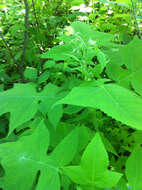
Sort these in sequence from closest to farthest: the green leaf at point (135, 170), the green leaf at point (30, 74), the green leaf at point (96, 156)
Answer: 1. the green leaf at point (96, 156)
2. the green leaf at point (135, 170)
3. the green leaf at point (30, 74)

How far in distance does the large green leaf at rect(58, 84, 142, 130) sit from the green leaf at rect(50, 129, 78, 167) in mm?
184

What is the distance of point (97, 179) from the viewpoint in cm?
65

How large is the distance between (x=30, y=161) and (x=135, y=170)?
43 cm

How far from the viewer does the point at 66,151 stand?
82 cm

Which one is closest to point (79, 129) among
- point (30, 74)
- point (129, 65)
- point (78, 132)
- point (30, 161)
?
point (78, 132)

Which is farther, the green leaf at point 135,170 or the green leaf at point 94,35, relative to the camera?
the green leaf at point 94,35

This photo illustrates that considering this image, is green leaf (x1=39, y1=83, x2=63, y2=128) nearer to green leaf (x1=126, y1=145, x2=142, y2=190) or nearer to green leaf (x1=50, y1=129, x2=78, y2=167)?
green leaf (x1=50, y1=129, x2=78, y2=167)

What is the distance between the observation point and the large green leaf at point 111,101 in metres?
0.66

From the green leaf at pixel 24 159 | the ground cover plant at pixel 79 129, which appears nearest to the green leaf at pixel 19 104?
the ground cover plant at pixel 79 129

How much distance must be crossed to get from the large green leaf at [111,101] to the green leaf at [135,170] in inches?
10.1

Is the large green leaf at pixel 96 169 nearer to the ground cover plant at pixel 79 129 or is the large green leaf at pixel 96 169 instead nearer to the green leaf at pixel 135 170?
the ground cover plant at pixel 79 129

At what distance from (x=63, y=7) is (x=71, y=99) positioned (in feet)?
7.52

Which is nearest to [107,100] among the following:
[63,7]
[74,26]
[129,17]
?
[74,26]

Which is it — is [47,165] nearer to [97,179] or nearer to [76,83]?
[97,179]
